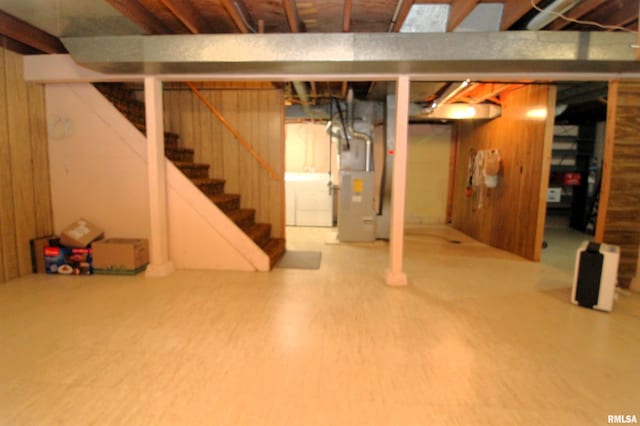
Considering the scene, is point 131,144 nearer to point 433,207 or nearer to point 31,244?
point 31,244

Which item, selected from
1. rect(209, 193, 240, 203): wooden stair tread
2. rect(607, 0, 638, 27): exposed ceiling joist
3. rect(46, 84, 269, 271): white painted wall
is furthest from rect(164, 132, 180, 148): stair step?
rect(607, 0, 638, 27): exposed ceiling joist

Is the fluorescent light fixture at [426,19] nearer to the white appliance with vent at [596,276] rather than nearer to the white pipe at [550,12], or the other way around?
the white pipe at [550,12]

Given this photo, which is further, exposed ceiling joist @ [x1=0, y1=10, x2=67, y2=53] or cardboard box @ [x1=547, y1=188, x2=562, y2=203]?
cardboard box @ [x1=547, y1=188, x2=562, y2=203]

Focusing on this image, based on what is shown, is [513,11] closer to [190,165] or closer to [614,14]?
[614,14]

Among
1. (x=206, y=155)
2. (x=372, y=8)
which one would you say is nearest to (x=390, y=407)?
(x=372, y=8)

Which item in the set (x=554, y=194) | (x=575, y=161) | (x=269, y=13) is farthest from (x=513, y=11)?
(x=575, y=161)

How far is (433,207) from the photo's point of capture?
23.6 ft

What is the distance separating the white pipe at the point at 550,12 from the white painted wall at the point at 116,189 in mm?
3258

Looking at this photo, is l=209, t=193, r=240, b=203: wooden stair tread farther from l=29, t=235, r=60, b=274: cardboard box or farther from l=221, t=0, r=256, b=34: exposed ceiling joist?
l=221, t=0, r=256, b=34: exposed ceiling joist

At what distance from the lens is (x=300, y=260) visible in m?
4.21

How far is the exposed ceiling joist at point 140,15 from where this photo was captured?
250 cm

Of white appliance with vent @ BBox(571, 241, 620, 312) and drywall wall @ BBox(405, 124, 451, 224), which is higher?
drywall wall @ BBox(405, 124, 451, 224)

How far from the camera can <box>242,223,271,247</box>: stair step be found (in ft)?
13.6

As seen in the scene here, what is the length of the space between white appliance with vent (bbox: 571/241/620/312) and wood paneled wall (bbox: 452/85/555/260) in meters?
1.54
